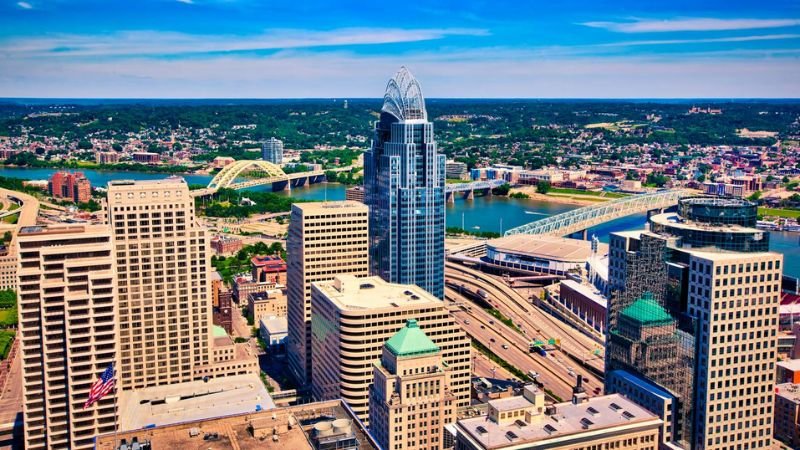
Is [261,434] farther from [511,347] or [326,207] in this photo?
[511,347]

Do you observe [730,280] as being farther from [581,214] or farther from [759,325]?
[581,214]

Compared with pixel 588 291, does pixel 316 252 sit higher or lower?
higher

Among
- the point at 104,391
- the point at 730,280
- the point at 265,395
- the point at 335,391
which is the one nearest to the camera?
the point at 104,391

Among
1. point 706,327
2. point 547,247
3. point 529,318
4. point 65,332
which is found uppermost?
point 706,327

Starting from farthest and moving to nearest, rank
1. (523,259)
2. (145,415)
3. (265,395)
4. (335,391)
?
(523,259)
(335,391)
(265,395)
(145,415)

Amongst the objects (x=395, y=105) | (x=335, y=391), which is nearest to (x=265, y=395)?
(x=335, y=391)

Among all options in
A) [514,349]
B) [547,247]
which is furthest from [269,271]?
[547,247]
